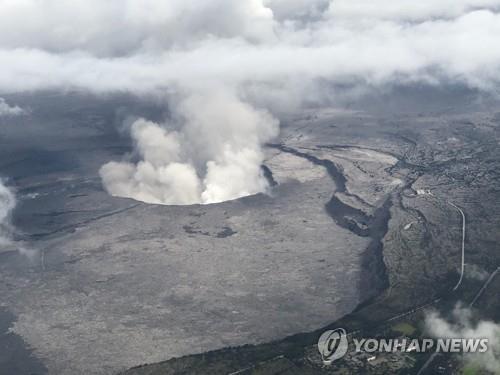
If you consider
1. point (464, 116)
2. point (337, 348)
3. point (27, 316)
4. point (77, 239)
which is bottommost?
point (337, 348)

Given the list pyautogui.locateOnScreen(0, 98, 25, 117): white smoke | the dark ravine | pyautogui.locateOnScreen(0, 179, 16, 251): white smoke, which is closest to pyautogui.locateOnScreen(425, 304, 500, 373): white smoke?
the dark ravine

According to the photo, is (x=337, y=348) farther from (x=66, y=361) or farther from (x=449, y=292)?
(x=66, y=361)

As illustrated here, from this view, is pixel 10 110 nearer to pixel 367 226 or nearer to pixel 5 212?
pixel 5 212

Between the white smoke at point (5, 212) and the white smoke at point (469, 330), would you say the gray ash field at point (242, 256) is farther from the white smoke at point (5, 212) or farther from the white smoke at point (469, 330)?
the white smoke at point (469, 330)

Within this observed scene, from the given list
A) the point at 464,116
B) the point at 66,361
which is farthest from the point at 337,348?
the point at 464,116

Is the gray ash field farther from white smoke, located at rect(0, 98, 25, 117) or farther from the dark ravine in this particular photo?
white smoke, located at rect(0, 98, 25, 117)

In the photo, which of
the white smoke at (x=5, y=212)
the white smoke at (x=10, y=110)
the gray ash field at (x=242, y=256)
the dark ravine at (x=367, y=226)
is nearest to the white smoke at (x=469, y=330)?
the gray ash field at (x=242, y=256)

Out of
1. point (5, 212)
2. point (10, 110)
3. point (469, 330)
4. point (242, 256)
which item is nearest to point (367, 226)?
point (242, 256)
